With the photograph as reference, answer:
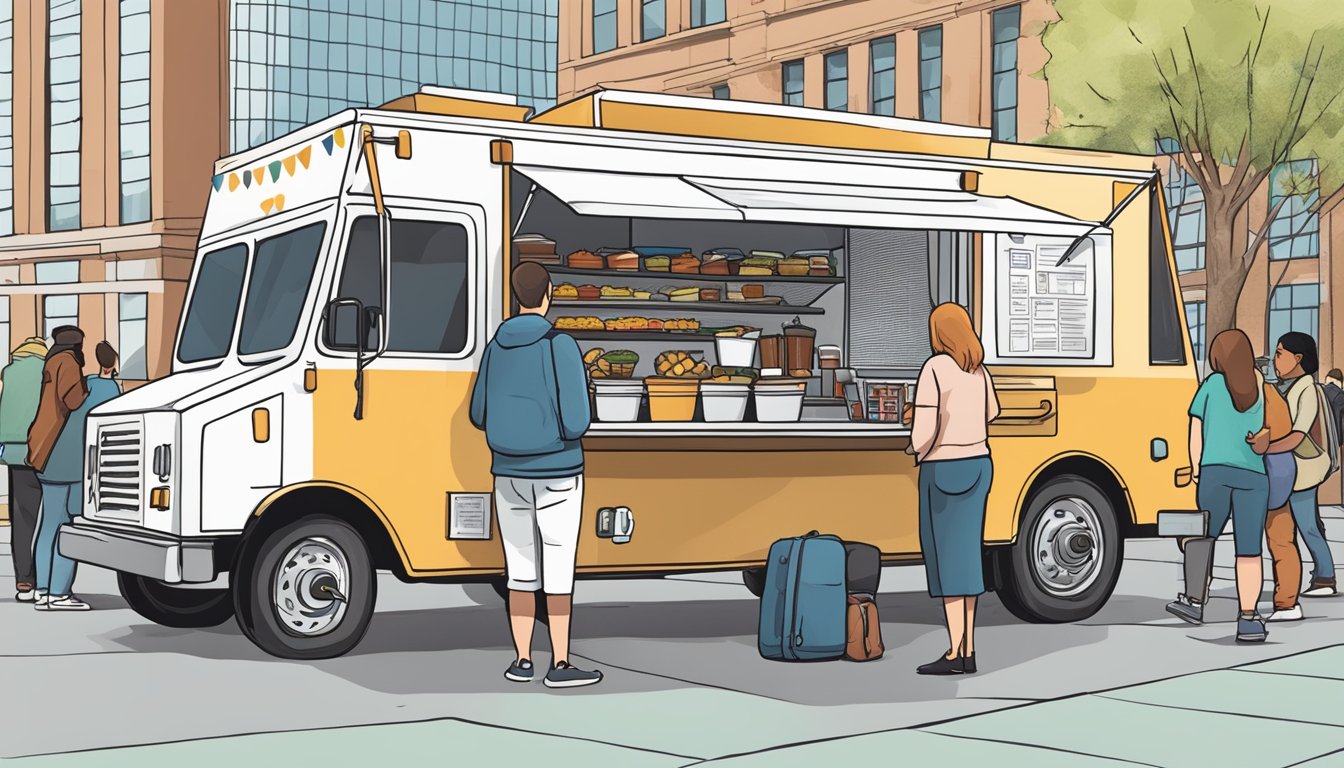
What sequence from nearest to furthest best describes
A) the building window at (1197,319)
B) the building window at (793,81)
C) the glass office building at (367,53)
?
the building window at (1197,319) < the building window at (793,81) < the glass office building at (367,53)

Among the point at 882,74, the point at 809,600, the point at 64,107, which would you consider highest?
the point at 882,74

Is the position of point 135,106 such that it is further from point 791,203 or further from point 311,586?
point 311,586

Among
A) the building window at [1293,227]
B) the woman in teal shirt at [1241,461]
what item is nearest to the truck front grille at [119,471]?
the woman in teal shirt at [1241,461]

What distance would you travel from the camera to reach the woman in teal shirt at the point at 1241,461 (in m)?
10.7

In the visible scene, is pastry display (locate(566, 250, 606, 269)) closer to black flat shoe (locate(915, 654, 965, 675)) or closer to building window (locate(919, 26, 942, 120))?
black flat shoe (locate(915, 654, 965, 675))

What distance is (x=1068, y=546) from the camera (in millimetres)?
12070

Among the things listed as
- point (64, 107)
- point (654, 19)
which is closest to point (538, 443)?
point (64, 107)

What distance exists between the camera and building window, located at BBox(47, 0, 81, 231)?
4503cm

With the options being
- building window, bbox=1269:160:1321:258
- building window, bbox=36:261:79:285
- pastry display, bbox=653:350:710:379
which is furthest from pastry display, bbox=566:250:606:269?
building window, bbox=36:261:79:285

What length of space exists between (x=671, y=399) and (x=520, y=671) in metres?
2.58

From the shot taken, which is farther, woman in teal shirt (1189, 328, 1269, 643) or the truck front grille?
woman in teal shirt (1189, 328, 1269, 643)

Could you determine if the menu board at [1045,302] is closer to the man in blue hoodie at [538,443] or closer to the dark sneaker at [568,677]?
the man in blue hoodie at [538,443]

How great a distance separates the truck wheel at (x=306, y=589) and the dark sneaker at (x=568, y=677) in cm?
148

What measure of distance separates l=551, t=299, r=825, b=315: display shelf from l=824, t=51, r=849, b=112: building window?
31.6m
